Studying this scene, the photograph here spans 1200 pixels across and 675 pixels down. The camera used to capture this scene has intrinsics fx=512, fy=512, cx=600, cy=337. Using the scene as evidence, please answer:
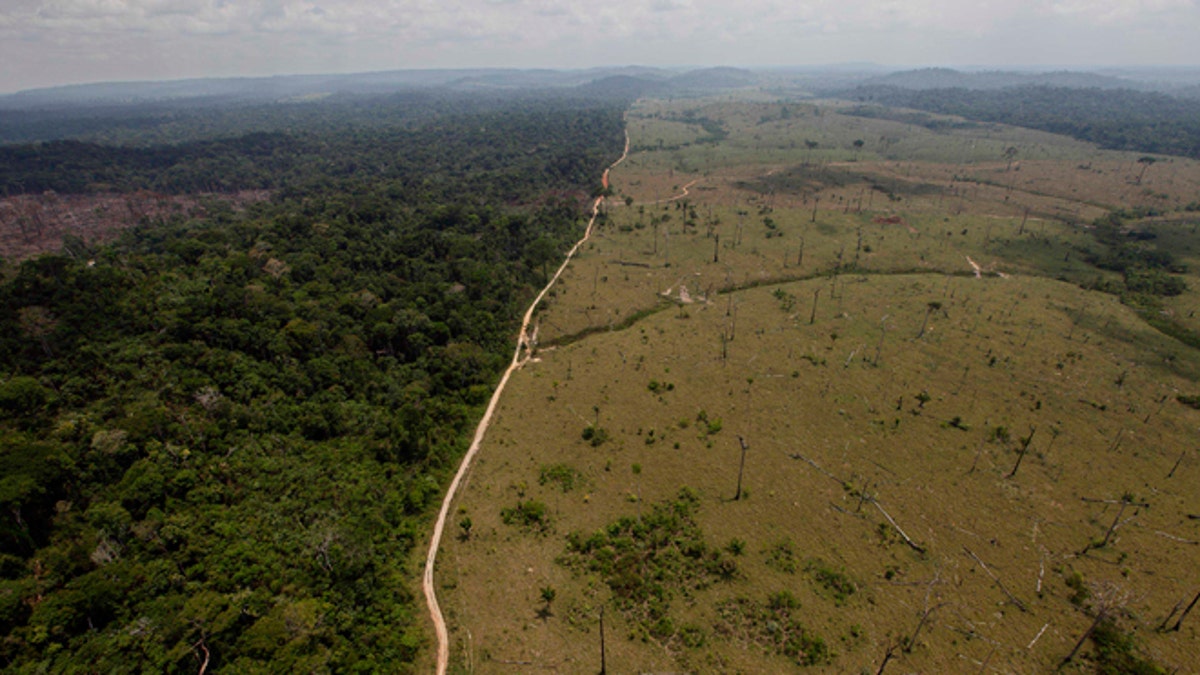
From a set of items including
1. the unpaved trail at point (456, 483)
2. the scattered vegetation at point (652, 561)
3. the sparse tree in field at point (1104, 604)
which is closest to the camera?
the sparse tree in field at point (1104, 604)

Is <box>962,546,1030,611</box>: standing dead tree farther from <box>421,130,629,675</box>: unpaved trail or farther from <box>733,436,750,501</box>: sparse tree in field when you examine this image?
<box>421,130,629,675</box>: unpaved trail

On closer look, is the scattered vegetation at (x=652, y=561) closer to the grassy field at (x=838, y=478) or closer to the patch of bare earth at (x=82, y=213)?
the grassy field at (x=838, y=478)

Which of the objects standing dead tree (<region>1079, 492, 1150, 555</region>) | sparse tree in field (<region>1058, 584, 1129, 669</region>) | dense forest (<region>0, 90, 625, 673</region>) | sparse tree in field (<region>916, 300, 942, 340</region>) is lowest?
sparse tree in field (<region>1058, 584, 1129, 669</region>)

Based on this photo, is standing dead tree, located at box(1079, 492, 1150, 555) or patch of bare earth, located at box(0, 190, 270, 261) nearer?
standing dead tree, located at box(1079, 492, 1150, 555)

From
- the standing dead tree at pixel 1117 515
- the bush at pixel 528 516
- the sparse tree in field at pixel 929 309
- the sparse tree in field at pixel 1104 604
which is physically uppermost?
the sparse tree in field at pixel 929 309

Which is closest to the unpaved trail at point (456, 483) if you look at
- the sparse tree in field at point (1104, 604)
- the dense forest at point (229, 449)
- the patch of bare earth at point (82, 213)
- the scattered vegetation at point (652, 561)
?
the dense forest at point (229, 449)

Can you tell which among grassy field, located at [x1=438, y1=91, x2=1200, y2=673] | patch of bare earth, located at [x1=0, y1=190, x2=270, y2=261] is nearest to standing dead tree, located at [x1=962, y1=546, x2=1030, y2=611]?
grassy field, located at [x1=438, y1=91, x2=1200, y2=673]
